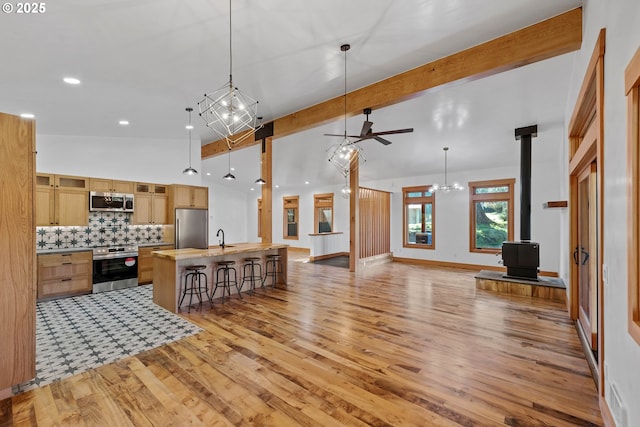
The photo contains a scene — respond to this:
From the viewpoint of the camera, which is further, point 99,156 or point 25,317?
point 99,156

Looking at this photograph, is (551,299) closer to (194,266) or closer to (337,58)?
(337,58)

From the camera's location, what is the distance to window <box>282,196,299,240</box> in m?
12.6

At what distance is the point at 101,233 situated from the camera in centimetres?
602

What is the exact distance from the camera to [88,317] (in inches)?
164

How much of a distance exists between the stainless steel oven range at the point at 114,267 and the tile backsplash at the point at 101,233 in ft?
0.84

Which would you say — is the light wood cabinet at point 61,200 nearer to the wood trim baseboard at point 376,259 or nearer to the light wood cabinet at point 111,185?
the light wood cabinet at point 111,185

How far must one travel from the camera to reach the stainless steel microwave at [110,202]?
5.76m

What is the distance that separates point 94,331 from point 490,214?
8762 millimetres

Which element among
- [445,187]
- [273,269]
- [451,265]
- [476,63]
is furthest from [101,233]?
[451,265]

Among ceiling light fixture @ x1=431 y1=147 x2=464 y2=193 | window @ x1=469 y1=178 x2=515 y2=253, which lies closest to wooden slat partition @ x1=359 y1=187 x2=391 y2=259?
ceiling light fixture @ x1=431 y1=147 x2=464 y2=193

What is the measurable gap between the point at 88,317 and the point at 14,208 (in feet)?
8.19

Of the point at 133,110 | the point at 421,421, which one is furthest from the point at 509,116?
the point at 133,110

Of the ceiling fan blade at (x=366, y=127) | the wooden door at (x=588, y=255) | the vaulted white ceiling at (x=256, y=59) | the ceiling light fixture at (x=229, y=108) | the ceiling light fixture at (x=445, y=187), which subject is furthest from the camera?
the ceiling light fixture at (x=445, y=187)

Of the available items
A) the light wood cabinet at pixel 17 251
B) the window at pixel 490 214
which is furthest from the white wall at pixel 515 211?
the light wood cabinet at pixel 17 251
